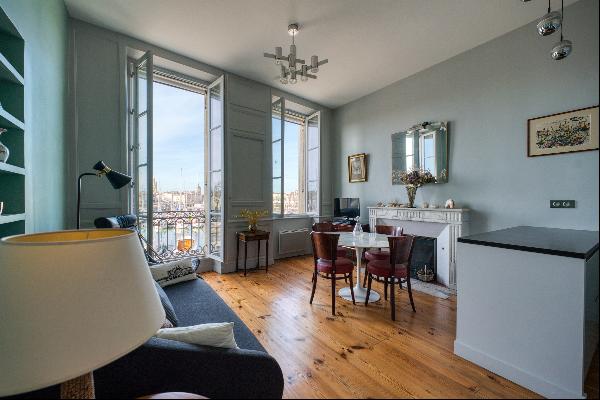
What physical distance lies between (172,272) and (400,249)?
6.43 feet

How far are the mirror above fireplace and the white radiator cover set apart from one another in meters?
1.80

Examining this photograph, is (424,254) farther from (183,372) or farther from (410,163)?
(183,372)

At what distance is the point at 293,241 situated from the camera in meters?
4.26

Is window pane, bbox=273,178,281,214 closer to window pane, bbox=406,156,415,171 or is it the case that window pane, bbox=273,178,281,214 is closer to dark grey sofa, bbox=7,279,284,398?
window pane, bbox=406,156,415,171

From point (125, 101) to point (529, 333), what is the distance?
11.3 feet

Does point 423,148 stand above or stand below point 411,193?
above

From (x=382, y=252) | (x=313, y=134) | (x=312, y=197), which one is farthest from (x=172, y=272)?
(x=313, y=134)

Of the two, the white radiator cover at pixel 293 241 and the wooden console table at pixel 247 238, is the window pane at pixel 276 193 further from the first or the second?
the wooden console table at pixel 247 238

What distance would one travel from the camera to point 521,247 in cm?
60

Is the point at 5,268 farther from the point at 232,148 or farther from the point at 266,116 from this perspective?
the point at 266,116

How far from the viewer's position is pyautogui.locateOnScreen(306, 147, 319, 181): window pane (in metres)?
4.66

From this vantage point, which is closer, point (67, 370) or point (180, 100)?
point (67, 370)

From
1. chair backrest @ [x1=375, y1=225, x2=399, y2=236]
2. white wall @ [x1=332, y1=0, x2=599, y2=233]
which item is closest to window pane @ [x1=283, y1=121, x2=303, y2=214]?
chair backrest @ [x1=375, y1=225, x2=399, y2=236]

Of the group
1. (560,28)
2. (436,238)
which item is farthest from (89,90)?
(436,238)
